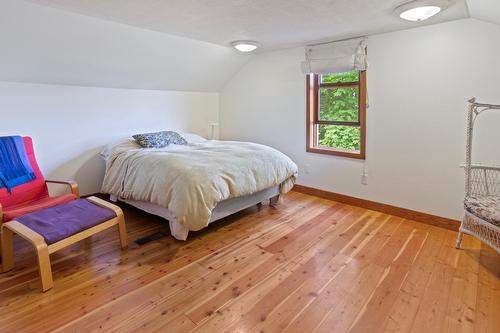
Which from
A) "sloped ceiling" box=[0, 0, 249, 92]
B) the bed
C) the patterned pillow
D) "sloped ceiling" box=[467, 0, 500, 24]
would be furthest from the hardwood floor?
"sloped ceiling" box=[467, 0, 500, 24]

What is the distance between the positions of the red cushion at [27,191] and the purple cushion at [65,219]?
1.80 feet

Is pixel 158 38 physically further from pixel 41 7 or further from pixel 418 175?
pixel 418 175

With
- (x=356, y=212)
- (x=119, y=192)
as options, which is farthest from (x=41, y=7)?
(x=356, y=212)

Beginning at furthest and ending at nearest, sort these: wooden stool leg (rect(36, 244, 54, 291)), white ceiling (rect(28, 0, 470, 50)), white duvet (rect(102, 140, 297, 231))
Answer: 1. white duvet (rect(102, 140, 297, 231))
2. white ceiling (rect(28, 0, 470, 50))
3. wooden stool leg (rect(36, 244, 54, 291))

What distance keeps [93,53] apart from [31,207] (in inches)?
69.1

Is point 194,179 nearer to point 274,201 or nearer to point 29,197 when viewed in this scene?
point 274,201

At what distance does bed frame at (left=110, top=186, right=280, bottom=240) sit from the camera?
2762 mm

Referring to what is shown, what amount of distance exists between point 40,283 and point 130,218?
1331mm

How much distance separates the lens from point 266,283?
2.20 metres

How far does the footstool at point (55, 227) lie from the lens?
6.76 feet

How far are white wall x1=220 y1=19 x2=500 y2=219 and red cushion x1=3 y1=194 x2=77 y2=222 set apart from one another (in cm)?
302

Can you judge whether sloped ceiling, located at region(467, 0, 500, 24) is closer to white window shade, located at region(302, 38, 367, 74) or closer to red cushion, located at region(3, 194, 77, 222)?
white window shade, located at region(302, 38, 367, 74)

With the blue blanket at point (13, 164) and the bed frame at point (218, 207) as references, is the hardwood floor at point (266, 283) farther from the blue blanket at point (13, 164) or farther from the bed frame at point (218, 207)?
the blue blanket at point (13, 164)

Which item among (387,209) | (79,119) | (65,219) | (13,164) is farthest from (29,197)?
(387,209)
